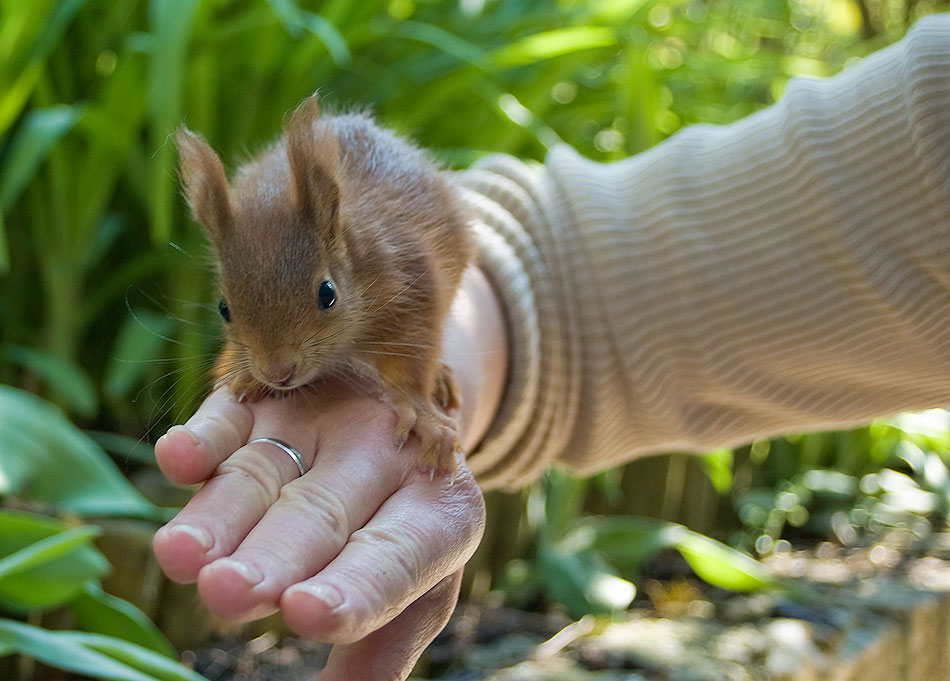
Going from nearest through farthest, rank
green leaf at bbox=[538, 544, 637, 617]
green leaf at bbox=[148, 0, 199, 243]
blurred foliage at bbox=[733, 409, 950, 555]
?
green leaf at bbox=[148, 0, 199, 243]
green leaf at bbox=[538, 544, 637, 617]
blurred foliage at bbox=[733, 409, 950, 555]

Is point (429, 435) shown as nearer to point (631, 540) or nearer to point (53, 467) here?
point (53, 467)

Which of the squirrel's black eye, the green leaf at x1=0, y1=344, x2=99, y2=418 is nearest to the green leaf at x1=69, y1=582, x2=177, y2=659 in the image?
the green leaf at x1=0, y1=344, x2=99, y2=418

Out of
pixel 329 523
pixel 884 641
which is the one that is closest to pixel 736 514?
pixel 884 641

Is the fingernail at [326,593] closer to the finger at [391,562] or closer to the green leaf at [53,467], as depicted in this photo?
the finger at [391,562]

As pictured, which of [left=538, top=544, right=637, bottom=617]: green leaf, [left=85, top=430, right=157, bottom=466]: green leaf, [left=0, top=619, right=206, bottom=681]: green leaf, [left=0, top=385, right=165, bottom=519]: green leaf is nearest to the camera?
[left=0, top=619, right=206, bottom=681]: green leaf

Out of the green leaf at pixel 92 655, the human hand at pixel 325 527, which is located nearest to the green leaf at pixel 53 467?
the green leaf at pixel 92 655

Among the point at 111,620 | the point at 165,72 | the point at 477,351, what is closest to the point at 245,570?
the point at 477,351

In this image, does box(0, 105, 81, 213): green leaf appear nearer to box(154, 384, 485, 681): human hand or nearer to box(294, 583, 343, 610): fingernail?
box(154, 384, 485, 681): human hand
